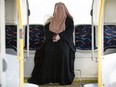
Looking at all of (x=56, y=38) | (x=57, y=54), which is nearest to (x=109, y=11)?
(x=56, y=38)

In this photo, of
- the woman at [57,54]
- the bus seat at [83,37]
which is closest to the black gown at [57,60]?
the woman at [57,54]

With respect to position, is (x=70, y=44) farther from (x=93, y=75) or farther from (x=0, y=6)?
(x=0, y=6)

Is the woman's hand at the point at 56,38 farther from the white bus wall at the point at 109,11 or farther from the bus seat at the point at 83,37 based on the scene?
the white bus wall at the point at 109,11

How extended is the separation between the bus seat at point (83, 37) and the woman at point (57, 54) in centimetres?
34

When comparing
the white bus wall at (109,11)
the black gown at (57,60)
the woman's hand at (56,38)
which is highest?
the white bus wall at (109,11)

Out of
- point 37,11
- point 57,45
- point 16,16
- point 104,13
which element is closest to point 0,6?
point 16,16

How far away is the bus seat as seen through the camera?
5.60 meters

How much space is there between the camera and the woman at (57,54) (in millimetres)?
5211

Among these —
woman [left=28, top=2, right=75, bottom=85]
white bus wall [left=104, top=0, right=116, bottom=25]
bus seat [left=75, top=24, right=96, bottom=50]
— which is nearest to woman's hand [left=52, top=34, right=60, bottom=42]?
woman [left=28, top=2, right=75, bottom=85]

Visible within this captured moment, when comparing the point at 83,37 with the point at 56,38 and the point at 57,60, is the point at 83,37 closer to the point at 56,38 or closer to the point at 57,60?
the point at 56,38

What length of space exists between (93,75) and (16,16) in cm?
244

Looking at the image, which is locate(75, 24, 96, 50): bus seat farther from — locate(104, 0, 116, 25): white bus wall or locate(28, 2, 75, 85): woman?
locate(104, 0, 116, 25): white bus wall

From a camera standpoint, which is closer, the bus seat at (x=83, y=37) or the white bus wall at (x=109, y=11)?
the white bus wall at (x=109, y=11)

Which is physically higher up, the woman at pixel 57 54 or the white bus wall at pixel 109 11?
the white bus wall at pixel 109 11
